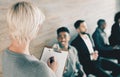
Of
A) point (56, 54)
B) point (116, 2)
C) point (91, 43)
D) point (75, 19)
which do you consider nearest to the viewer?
point (56, 54)

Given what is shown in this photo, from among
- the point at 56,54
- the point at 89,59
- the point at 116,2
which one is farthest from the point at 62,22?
the point at 116,2

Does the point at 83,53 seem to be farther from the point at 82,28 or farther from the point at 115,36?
the point at 115,36

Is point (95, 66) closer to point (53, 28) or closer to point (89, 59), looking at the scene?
point (89, 59)

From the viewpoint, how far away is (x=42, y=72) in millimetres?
1077

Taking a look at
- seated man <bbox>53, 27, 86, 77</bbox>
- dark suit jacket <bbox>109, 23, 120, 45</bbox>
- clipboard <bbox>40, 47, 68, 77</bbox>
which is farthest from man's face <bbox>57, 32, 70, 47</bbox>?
dark suit jacket <bbox>109, 23, 120, 45</bbox>

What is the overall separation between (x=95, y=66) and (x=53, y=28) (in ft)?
2.01

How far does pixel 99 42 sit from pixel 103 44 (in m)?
0.06

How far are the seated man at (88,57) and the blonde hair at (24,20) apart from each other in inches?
50.8

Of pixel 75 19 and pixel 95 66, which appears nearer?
pixel 75 19

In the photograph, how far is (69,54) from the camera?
2.31 metres

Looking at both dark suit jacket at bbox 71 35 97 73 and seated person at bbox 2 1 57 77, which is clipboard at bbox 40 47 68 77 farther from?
seated person at bbox 2 1 57 77

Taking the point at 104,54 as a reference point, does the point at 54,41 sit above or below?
above

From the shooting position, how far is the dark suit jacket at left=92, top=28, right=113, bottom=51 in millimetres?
2625

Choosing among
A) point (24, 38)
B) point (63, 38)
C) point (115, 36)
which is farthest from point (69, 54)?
point (24, 38)
